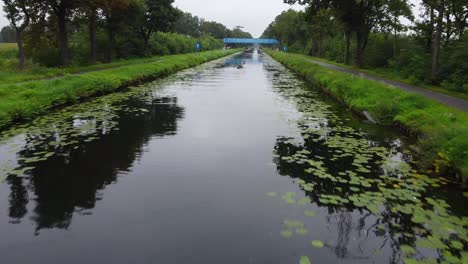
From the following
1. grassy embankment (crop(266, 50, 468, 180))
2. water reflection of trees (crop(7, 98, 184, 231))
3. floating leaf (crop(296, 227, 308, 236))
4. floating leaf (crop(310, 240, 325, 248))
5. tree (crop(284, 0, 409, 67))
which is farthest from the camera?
tree (crop(284, 0, 409, 67))

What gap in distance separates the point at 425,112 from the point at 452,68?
396 inches

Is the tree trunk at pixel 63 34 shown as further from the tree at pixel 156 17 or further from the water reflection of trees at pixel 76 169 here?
the water reflection of trees at pixel 76 169

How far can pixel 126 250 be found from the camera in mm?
5293

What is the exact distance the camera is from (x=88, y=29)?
39.8 meters

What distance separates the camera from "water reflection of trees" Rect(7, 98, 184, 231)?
6547mm

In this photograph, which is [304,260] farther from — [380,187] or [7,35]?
[7,35]

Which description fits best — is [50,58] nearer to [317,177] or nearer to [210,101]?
[210,101]

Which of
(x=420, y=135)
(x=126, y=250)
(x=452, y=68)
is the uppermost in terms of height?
(x=452, y=68)

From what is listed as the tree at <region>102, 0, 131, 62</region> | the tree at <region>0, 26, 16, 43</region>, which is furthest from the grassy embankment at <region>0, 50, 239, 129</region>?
the tree at <region>0, 26, 16, 43</region>

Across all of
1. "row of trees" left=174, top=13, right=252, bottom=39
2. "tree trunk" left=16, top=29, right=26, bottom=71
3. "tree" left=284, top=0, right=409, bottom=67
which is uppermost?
"row of trees" left=174, top=13, right=252, bottom=39

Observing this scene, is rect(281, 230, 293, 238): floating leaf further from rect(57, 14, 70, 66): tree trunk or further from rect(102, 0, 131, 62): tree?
rect(102, 0, 131, 62): tree

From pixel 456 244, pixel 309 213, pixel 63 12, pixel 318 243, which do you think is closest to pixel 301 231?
pixel 318 243

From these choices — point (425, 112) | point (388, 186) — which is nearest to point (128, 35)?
point (425, 112)

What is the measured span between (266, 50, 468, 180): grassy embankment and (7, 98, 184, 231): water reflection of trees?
7.71m
